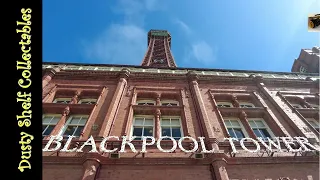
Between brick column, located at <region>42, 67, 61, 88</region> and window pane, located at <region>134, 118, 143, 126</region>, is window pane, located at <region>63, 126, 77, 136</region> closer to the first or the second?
window pane, located at <region>134, 118, 143, 126</region>

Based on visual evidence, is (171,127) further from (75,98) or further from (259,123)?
(75,98)

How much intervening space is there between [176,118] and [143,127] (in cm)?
194

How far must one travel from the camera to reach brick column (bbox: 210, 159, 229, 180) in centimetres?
A: 750

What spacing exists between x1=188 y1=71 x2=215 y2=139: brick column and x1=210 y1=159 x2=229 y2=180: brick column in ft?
4.63

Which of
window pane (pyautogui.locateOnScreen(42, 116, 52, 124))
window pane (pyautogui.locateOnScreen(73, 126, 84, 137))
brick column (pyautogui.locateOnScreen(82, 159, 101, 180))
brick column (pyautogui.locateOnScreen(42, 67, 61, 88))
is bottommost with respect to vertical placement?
brick column (pyautogui.locateOnScreen(82, 159, 101, 180))

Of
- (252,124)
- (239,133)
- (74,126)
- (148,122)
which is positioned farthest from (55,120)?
(252,124)

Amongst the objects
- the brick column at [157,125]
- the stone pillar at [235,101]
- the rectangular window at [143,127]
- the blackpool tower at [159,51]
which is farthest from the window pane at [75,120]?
the blackpool tower at [159,51]

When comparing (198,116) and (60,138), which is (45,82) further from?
(198,116)

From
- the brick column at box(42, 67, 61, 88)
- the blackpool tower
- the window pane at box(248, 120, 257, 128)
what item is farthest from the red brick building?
the blackpool tower

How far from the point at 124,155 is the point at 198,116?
4.35 meters

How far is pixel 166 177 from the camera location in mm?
7688

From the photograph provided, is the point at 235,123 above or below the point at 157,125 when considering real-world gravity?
above

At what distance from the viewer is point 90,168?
751cm

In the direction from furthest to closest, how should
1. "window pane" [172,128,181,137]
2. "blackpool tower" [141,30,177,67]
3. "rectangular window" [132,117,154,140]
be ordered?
1. "blackpool tower" [141,30,177,67]
2. "rectangular window" [132,117,154,140]
3. "window pane" [172,128,181,137]
